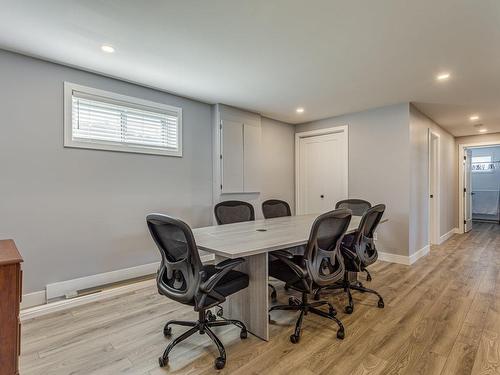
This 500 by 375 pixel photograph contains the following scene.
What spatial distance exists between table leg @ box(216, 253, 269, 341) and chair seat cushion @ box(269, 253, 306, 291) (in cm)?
22

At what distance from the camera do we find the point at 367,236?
8.74ft

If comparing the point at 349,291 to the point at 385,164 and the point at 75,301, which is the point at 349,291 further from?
the point at 75,301

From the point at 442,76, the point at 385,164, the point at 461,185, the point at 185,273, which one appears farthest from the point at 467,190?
the point at 185,273

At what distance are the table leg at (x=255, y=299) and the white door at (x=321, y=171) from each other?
323cm

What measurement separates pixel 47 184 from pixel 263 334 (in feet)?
8.41

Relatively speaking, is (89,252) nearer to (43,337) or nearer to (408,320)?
(43,337)

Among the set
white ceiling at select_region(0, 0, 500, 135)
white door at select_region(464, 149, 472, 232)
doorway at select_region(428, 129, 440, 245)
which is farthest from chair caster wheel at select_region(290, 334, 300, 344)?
white door at select_region(464, 149, 472, 232)

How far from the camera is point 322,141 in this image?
5273mm

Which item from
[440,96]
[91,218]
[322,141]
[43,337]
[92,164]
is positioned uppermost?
[440,96]

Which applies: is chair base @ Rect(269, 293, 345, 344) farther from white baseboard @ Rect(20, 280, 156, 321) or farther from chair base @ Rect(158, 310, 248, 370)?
white baseboard @ Rect(20, 280, 156, 321)

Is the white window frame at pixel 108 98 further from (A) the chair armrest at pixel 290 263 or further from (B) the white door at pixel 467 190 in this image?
(B) the white door at pixel 467 190

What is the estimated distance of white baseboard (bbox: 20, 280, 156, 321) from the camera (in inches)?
98.0

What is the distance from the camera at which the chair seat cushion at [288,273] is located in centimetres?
211

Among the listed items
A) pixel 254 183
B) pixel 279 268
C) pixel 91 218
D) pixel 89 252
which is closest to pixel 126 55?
pixel 91 218
